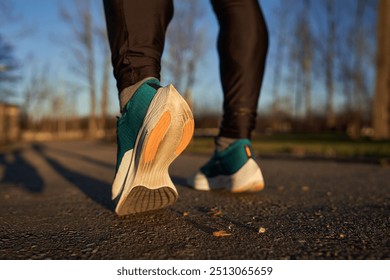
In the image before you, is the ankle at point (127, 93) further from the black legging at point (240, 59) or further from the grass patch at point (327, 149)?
the grass patch at point (327, 149)

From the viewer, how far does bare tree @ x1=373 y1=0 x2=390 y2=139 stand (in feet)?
34.8

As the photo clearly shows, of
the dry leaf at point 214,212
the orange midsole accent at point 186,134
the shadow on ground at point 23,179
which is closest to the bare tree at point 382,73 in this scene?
the shadow on ground at point 23,179

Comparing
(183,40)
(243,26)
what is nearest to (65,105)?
(183,40)

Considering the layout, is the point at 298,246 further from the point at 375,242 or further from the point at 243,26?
the point at 243,26

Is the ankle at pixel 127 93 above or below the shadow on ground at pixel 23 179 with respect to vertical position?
above

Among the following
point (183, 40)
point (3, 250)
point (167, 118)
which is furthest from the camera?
point (183, 40)

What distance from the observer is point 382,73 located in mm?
10742

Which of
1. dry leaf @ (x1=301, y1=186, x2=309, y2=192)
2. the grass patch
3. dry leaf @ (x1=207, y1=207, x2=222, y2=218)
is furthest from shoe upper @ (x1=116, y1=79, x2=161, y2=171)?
the grass patch

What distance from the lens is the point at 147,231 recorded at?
3.34 feet

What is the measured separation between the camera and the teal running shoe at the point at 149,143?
103 centimetres

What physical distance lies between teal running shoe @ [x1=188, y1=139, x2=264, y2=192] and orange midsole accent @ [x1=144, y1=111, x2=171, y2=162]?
668 millimetres

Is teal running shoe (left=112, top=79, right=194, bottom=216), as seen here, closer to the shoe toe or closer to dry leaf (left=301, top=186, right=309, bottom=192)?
the shoe toe

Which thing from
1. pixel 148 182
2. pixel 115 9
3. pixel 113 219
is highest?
pixel 115 9

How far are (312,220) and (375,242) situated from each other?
0.28 metres
